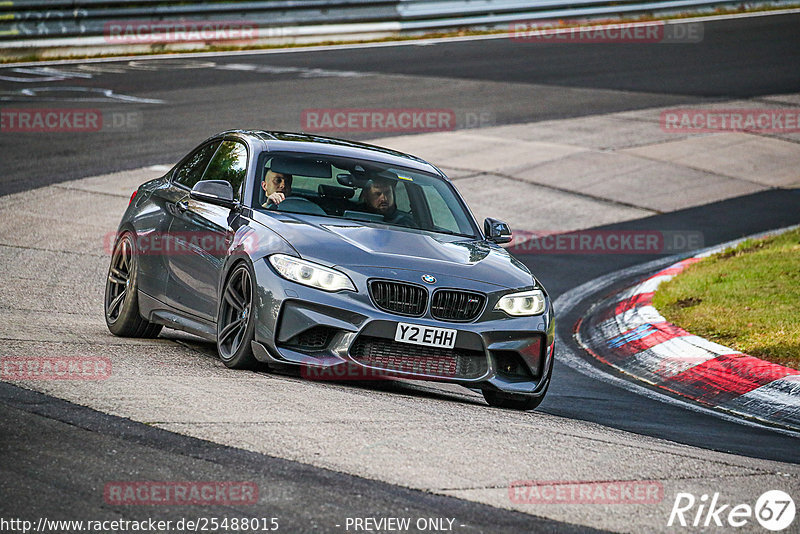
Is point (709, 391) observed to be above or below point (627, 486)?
below

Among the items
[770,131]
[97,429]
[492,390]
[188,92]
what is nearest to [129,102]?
[188,92]

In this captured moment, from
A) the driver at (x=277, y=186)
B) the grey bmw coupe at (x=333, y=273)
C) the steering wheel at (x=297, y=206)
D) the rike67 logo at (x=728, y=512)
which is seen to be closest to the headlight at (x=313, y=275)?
the grey bmw coupe at (x=333, y=273)

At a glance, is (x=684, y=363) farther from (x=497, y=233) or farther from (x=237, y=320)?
(x=237, y=320)

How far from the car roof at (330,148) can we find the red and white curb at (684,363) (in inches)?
94.9

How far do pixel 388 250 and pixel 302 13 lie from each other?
2319cm

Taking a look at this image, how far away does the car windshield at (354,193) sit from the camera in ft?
27.3

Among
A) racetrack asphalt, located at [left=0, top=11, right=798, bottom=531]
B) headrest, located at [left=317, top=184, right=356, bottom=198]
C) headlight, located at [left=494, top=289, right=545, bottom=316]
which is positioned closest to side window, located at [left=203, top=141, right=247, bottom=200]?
headrest, located at [left=317, top=184, right=356, bottom=198]

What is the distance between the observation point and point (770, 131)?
2191 centimetres

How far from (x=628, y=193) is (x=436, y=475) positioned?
1254 centimetres

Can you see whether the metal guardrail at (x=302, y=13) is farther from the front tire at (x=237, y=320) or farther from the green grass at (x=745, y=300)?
the front tire at (x=237, y=320)

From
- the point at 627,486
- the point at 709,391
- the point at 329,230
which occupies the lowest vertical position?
the point at 709,391

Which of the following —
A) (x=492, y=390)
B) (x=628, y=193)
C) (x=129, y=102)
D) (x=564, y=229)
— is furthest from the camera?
(x=129, y=102)

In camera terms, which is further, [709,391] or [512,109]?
[512,109]

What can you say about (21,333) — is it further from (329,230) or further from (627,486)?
(627,486)
